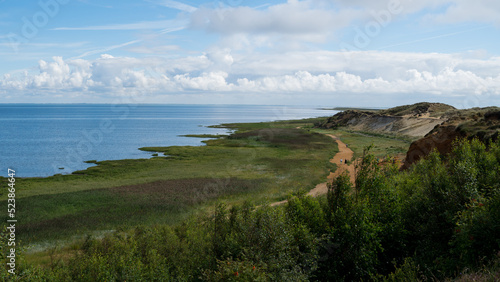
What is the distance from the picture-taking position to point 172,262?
1828cm

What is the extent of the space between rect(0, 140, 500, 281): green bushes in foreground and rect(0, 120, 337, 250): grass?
4.00m

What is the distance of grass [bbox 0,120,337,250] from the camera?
29.5 m

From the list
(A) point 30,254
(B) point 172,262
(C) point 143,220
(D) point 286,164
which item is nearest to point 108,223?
(C) point 143,220

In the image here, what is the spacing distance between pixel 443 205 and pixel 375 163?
425 centimetres

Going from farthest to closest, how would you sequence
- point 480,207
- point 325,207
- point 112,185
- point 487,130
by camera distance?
point 112,185 < point 487,130 < point 325,207 < point 480,207

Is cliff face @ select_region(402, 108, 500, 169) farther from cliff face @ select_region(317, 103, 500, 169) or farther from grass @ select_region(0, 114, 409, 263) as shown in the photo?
grass @ select_region(0, 114, 409, 263)

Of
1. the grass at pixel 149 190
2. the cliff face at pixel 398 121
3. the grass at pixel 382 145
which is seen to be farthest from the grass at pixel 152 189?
the cliff face at pixel 398 121

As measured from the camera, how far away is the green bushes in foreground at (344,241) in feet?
45.6

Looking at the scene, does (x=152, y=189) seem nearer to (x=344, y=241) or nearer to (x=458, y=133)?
(x=344, y=241)

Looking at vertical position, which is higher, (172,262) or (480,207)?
(480,207)

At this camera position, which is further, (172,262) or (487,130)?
(487,130)

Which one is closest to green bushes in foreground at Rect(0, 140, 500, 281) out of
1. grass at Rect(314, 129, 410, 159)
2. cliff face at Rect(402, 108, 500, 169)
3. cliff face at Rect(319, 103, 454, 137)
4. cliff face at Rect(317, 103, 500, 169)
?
cliff face at Rect(402, 108, 500, 169)

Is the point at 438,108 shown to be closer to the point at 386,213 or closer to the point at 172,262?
the point at 386,213

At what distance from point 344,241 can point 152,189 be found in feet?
98.6
